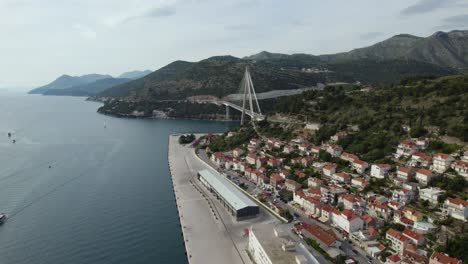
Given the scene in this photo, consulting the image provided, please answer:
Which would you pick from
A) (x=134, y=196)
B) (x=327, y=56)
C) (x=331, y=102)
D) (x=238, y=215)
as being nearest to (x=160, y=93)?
(x=331, y=102)

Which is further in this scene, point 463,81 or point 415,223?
point 463,81

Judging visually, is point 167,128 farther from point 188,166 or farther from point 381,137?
point 381,137

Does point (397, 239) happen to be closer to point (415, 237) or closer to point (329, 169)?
point (415, 237)

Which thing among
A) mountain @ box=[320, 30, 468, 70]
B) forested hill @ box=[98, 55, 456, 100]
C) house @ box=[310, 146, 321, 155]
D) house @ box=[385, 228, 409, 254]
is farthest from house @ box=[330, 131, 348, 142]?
mountain @ box=[320, 30, 468, 70]

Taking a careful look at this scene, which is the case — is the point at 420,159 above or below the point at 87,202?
above

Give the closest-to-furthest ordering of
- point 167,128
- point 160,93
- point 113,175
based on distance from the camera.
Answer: point 113,175 < point 167,128 < point 160,93

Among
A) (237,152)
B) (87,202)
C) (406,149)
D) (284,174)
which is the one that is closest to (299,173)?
(284,174)

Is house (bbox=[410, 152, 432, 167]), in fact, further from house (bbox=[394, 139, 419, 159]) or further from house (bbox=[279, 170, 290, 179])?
house (bbox=[279, 170, 290, 179])
